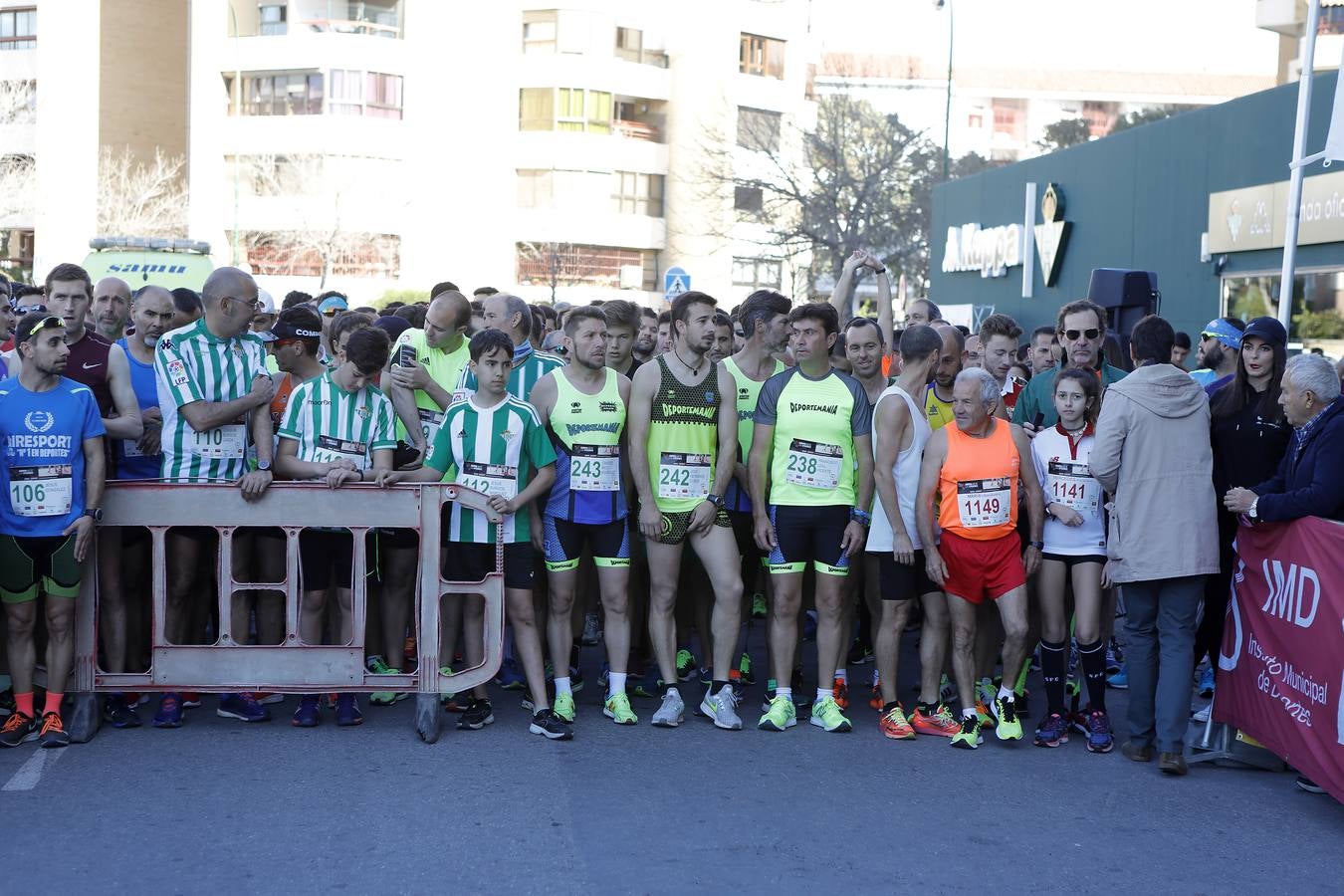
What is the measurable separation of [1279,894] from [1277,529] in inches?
77.0

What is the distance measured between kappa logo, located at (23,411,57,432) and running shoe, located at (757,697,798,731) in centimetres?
369

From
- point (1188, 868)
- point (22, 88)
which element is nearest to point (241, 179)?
point (22, 88)

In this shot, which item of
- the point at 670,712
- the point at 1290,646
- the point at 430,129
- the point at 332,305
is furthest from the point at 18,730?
the point at 430,129

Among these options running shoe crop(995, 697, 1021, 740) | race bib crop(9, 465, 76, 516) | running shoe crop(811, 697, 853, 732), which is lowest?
running shoe crop(811, 697, 853, 732)

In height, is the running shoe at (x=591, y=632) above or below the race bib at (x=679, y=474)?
below

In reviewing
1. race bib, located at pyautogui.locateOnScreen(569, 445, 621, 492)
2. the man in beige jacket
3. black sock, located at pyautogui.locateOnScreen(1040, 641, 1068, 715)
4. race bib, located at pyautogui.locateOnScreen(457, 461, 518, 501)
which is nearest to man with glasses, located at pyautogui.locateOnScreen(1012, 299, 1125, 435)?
the man in beige jacket

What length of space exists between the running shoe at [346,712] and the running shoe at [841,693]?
8.04 feet

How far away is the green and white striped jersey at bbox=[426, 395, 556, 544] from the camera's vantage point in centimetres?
745

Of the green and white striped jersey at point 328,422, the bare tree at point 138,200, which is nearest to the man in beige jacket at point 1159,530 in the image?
the green and white striped jersey at point 328,422

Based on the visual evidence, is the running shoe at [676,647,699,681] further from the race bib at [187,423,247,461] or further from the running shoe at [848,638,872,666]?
the race bib at [187,423,247,461]

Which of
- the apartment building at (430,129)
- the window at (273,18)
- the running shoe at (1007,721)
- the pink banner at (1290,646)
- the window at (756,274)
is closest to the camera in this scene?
the pink banner at (1290,646)

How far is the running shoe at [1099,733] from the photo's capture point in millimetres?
7316

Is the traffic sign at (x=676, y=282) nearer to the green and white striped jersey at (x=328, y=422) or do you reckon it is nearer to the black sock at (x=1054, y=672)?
the green and white striped jersey at (x=328, y=422)

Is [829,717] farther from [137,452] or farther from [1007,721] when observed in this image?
[137,452]
